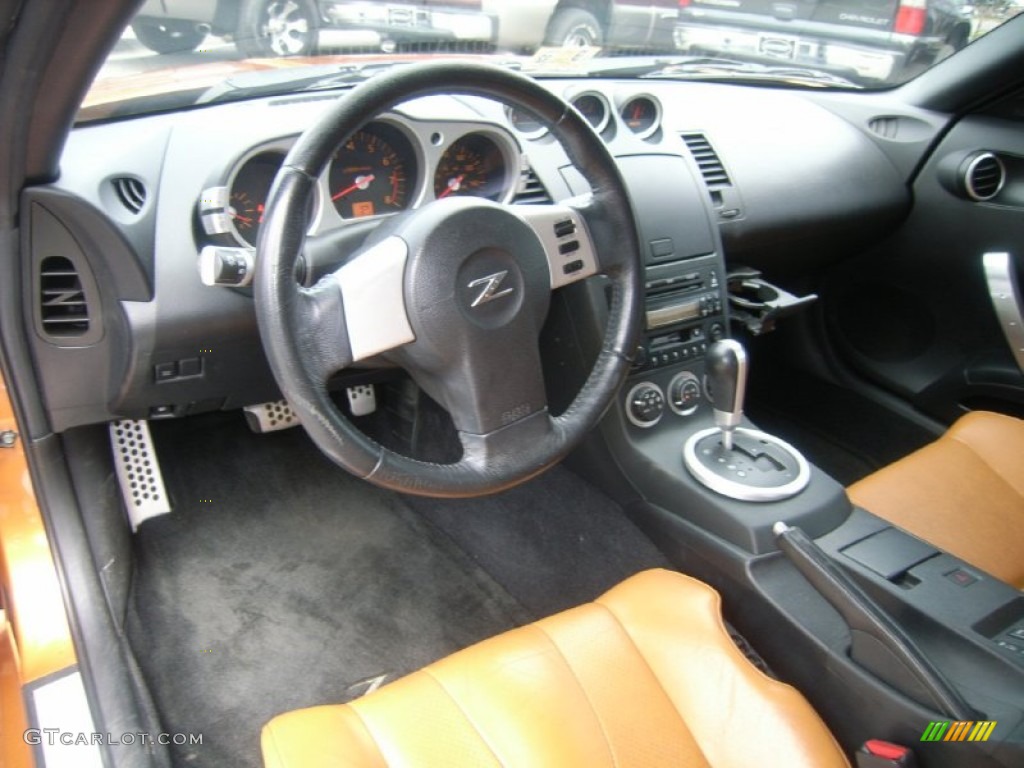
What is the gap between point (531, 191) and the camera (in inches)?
66.7

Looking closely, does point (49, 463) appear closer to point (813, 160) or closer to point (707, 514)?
point (707, 514)

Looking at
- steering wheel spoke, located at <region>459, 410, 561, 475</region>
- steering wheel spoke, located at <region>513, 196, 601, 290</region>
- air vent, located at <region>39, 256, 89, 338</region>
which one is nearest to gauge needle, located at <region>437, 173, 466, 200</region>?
steering wheel spoke, located at <region>513, 196, 601, 290</region>

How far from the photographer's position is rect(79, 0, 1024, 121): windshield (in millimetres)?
1562

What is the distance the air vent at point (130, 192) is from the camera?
55.7 inches

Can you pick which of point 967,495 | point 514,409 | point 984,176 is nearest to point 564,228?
point 514,409

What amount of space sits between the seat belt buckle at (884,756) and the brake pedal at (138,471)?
157 centimetres

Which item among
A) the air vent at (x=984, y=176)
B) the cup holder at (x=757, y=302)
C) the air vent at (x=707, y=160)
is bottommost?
the cup holder at (x=757, y=302)

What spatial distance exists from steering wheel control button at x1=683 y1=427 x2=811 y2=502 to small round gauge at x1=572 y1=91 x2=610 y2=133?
730mm

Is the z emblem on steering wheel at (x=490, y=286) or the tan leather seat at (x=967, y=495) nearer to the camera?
the z emblem on steering wheel at (x=490, y=286)

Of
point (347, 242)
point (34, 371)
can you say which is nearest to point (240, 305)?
point (347, 242)

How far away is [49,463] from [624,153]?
1.34m

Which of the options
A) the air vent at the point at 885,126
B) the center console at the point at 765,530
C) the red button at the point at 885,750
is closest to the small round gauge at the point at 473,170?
the center console at the point at 765,530

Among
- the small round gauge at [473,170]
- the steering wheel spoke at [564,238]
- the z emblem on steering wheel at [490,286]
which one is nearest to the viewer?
the z emblem on steering wheel at [490,286]

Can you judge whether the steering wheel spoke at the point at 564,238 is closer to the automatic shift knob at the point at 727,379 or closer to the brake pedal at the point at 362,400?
the automatic shift knob at the point at 727,379
